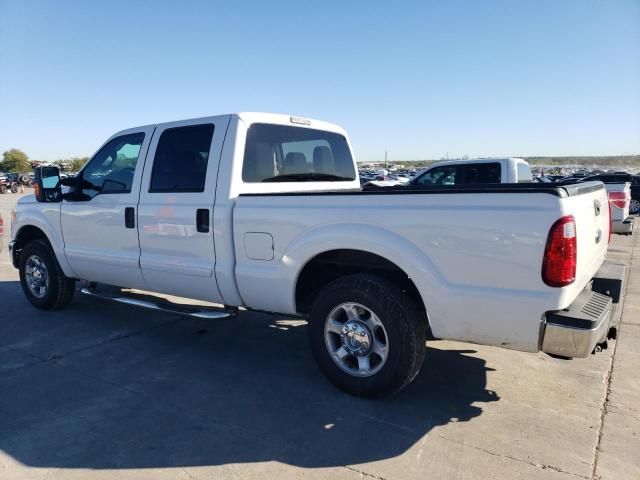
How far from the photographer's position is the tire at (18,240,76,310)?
18.3 ft

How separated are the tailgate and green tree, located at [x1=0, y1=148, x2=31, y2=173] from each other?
303ft

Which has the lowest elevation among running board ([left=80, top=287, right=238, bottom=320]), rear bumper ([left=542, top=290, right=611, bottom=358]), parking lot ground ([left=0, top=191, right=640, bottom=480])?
parking lot ground ([left=0, top=191, right=640, bottom=480])

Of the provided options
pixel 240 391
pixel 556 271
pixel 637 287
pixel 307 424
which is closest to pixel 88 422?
pixel 240 391

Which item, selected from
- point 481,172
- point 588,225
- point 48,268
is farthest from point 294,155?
point 481,172

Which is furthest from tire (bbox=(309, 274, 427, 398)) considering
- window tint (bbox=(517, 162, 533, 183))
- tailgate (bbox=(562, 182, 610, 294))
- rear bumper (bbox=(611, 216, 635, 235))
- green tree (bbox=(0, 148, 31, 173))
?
green tree (bbox=(0, 148, 31, 173))

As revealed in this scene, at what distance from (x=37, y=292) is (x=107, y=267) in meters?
1.58

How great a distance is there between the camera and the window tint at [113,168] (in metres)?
4.75

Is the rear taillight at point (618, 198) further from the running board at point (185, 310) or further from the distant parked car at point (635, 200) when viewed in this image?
the distant parked car at point (635, 200)

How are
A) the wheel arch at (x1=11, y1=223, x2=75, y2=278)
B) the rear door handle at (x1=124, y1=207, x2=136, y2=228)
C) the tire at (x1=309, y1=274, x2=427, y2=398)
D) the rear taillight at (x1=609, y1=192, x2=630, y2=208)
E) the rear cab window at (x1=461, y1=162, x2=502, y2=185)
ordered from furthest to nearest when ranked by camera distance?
the rear cab window at (x1=461, y1=162, x2=502, y2=185), the rear taillight at (x1=609, y1=192, x2=630, y2=208), the wheel arch at (x1=11, y1=223, x2=75, y2=278), the rear door handle at (x1=124, y1=207, x2=136, y2=228), the tire at (x1=309, y1=274, x2=427, y2=398)

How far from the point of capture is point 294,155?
461 centimetres

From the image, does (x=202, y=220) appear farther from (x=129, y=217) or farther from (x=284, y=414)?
(x=284, y=414)

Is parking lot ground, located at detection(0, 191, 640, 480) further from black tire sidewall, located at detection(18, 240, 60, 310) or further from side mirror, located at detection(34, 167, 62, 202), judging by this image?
side mirror, located at detection(34, 167, 62, 202)

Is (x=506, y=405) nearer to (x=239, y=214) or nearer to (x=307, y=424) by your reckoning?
(x=307, y=424)

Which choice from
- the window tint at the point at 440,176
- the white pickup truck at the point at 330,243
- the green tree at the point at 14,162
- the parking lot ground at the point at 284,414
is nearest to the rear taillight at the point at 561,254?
the white pickup truck at the point at 330,243
